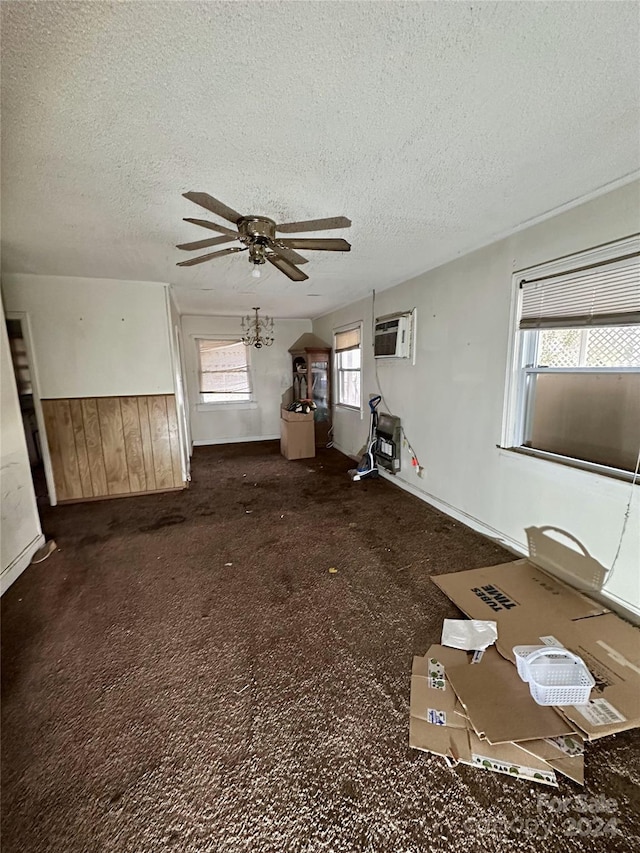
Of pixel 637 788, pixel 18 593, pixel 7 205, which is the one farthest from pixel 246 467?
pixel 637 788

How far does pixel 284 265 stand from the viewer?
90.2 inches

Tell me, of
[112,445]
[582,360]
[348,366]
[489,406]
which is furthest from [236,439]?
[582,360]

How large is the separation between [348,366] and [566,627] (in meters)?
4.31

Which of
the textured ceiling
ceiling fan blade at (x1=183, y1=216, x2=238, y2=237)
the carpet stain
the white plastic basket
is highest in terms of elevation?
the textured ceiling

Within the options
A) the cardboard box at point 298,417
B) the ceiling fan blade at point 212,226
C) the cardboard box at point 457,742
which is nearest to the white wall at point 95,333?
the cardboard box at point 298,417

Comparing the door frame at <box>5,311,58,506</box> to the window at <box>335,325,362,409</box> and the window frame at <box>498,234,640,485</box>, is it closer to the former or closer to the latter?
the window at <box>335,325,362,409</box>

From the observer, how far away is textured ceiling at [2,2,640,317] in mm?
987

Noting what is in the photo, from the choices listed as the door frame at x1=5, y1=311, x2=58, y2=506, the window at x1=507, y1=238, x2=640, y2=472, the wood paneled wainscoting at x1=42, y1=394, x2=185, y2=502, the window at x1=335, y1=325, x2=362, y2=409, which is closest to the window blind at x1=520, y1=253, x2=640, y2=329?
the window at x1=507, y1=238, x2=640, y2=472

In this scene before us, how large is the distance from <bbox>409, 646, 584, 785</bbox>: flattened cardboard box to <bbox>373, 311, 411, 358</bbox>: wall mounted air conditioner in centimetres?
306

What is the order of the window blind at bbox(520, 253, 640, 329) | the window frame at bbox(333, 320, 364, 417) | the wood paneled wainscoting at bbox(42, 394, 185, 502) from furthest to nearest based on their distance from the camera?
the window frame at bbox(333, 320, 364, 417) → the wood paneled wainscoting at bbox(42, 394, 185, 502) → the window blind at bbox(520, 253, 640, 329)

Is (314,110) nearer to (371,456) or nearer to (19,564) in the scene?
(19,564)

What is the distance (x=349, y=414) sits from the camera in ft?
18.1

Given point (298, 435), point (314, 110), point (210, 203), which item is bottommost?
point (298, 435)

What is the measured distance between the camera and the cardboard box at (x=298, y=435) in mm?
5363
